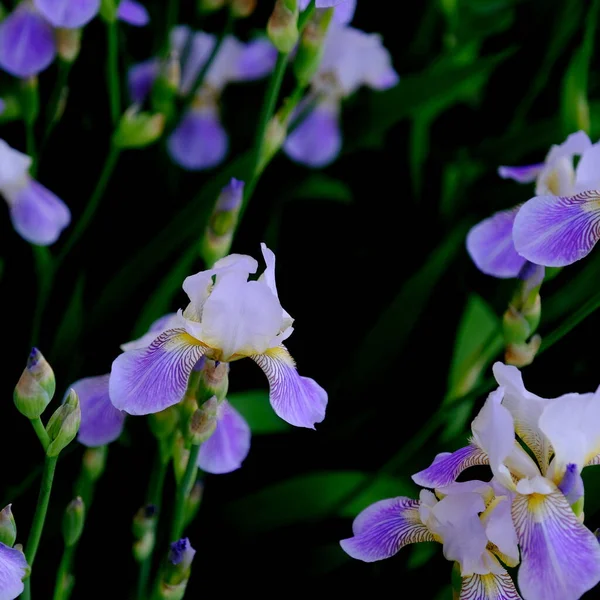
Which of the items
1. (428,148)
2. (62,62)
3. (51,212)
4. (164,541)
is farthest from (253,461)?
(428,148)

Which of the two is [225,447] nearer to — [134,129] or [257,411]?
[257,411]

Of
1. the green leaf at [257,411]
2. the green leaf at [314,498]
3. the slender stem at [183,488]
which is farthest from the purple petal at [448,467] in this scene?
the green leaf at [257,411]

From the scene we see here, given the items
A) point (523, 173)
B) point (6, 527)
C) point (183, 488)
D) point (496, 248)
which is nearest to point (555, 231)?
point (496, 248)

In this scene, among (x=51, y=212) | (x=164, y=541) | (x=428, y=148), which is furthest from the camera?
(x=428, y=148)

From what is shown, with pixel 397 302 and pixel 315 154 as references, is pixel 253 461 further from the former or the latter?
pixel 315 154

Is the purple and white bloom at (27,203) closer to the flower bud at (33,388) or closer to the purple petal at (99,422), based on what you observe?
the purple petal at (99,422)

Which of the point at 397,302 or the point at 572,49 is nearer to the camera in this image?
the point at 397,302

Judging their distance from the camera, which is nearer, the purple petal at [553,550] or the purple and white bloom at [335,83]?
the purple petal at [553,550]
